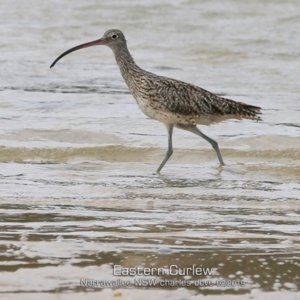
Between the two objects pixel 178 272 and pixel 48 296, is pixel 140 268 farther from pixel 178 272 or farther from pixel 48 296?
pixel 48 296

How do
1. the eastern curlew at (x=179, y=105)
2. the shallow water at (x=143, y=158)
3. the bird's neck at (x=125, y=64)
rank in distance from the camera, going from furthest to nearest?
the bird's neck at (x=125, y=64) < the eastern curlew at (x=179, y=105) < the shallow water at (x=143, y=158)

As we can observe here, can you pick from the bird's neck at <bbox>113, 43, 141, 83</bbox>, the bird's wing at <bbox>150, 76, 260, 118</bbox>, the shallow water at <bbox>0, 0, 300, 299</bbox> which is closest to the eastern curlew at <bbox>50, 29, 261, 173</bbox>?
the bird's wing at <bbox>150, 76, 260, 118</bbox>

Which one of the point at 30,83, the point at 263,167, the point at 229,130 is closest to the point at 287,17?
the point at 30,83

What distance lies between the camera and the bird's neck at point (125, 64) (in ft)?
34.1

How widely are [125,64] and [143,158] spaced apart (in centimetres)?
104

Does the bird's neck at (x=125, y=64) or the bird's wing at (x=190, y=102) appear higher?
the bird's neck at (x=125, y=64)

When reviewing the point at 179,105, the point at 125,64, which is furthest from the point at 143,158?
the point at 125,64

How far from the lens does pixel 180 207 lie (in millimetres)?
7637

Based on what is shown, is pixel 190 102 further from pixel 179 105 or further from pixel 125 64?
pixel 125 64

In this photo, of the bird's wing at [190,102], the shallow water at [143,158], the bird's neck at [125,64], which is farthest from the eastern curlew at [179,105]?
the shallow water at [143,158]

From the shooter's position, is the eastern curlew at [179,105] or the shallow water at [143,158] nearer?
the shallow water at [143,158]

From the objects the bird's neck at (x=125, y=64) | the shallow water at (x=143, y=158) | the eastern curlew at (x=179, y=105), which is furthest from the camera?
the bird's neck at (x=125, y=64)

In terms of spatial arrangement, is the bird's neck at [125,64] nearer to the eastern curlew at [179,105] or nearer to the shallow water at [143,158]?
the eastern curlew at [179,105]

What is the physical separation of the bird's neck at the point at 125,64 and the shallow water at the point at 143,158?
838 mm
